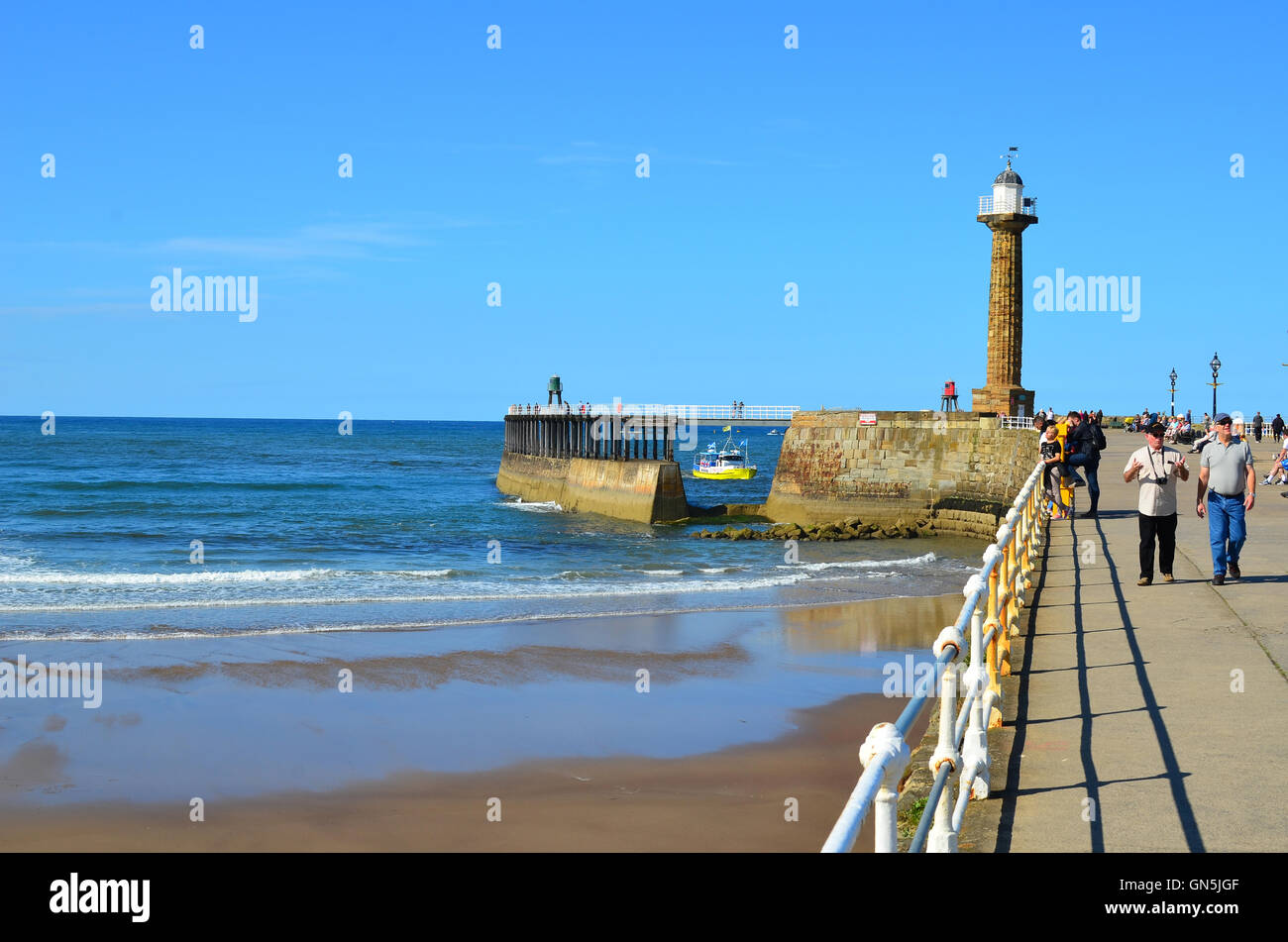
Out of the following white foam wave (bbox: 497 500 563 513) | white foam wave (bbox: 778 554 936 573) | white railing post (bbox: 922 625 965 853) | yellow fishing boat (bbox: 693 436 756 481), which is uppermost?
white railing post (bbox: 922 625 965 853)

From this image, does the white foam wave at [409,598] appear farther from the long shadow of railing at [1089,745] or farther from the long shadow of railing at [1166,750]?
the long shadow of railing at [1166,750]

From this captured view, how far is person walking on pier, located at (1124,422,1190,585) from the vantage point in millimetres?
10320

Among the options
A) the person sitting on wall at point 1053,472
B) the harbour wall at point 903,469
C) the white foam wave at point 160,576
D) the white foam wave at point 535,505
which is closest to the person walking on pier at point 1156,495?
the person sitting on wall at point 1053,472

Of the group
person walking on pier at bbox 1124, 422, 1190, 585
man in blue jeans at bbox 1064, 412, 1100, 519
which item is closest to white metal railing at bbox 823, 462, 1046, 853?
person walking on pier at bbox 1124, 422, 1190, 585

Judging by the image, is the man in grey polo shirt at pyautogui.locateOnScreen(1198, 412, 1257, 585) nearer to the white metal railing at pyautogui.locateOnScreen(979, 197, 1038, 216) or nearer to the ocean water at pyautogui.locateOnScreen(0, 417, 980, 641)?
the ocean water at pyautogui.locateOnScreen(0, 417, 980, 641)

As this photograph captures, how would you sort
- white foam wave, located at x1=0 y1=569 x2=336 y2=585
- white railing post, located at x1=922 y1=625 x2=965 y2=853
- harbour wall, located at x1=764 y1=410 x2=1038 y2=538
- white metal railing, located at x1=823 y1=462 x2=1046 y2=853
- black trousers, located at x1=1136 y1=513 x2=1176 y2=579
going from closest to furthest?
white metal railing, located at x1=823 y1=462 x2=1046 y2=853
white railing post, located at x1=922 y1=625 x2=965 y2=853
black trousers, located at x1=1136 y1=513 x2=1176 y2=579
white foam wave, located at x1=0 y1=569 x2=336 y2=585
harbour wall, located at x1=764 y1=410 x2=1038 y2=538

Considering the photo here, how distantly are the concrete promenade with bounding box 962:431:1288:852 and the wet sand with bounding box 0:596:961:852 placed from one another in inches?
57.2

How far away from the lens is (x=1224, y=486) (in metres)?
10.3

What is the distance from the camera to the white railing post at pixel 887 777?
2.92 metres

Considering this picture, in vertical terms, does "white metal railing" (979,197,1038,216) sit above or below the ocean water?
above

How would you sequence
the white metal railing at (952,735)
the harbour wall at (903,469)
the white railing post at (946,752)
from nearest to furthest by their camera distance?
the white metal railing at (952,735), the white railing post at (946,752), the harbour wall at (903,469)

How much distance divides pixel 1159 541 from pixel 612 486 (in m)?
30.7

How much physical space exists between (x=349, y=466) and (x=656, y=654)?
67.1 meters

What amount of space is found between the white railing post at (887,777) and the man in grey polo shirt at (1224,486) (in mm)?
8444
